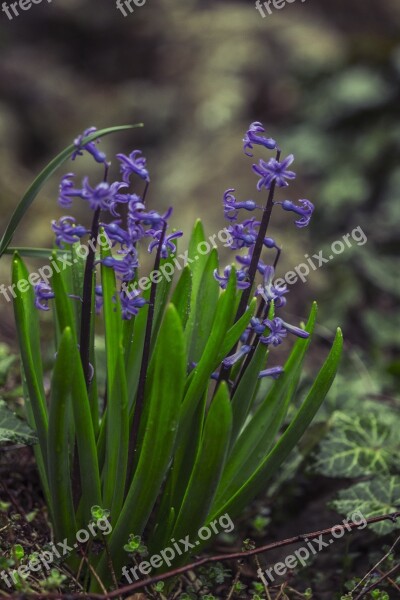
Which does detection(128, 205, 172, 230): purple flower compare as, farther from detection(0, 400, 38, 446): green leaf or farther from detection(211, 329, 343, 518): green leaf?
detection(0, 400, 38, 446): green leaf

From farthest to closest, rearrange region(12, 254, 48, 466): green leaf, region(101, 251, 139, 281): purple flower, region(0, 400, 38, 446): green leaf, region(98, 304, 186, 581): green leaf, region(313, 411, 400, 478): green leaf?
region(313, 411, 400, 478): green leaf, region(0, 400, 38, 446): green leaf, region(12, 254, 48, 466): green leaf, region(101, 251, 139, 281): purple flower, region(98, 304, 186, 581): green leaf

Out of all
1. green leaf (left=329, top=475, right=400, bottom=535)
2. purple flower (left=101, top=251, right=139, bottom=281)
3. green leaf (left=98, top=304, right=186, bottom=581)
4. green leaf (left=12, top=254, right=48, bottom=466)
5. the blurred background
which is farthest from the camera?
the blurred background

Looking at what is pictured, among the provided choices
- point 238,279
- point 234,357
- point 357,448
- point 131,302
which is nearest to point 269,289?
point 238,279

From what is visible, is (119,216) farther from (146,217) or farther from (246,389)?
(246,389)

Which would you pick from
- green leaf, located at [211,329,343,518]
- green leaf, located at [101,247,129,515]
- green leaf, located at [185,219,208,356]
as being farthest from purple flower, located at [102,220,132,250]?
green leaf, located at [211,329,343,518]

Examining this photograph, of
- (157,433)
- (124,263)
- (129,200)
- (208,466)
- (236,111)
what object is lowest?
(236,111)

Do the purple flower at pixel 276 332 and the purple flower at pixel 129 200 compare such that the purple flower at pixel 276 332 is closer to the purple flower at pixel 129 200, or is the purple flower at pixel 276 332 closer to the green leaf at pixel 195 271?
the green leaf at pixel 195 271

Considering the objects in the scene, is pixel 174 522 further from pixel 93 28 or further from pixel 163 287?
pixel 93 28
